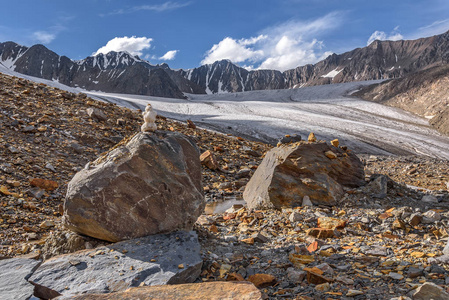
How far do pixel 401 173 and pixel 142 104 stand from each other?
77.7 feet

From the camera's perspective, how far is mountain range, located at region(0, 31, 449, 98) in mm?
82688

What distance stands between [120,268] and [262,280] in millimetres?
1417

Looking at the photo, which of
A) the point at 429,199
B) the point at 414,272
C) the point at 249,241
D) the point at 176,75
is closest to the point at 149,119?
the point at 249,241

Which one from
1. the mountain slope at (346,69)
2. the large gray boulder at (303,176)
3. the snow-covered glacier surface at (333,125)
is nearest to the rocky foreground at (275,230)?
the large gray boulder at (303,176)

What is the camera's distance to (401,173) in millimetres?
9898

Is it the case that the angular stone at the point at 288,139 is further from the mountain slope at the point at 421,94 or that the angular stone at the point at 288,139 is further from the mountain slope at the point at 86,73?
the mountain slope at the point at 86,73

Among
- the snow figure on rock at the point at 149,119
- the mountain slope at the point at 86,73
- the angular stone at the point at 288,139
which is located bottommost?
the angular stone at the point at 288,139

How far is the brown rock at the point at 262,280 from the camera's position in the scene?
111 inches

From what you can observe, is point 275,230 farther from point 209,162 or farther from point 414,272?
point 209,162

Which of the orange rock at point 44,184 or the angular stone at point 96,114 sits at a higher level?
the angular stone at point 96,114

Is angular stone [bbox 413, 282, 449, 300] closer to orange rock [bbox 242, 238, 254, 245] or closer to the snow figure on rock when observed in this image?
orange rock [bbox 242, 238, 254, 245]

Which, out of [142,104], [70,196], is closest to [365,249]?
[70,196]

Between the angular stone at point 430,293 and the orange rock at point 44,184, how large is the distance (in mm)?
5873

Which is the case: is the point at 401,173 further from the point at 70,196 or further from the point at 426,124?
the point at 426,124
